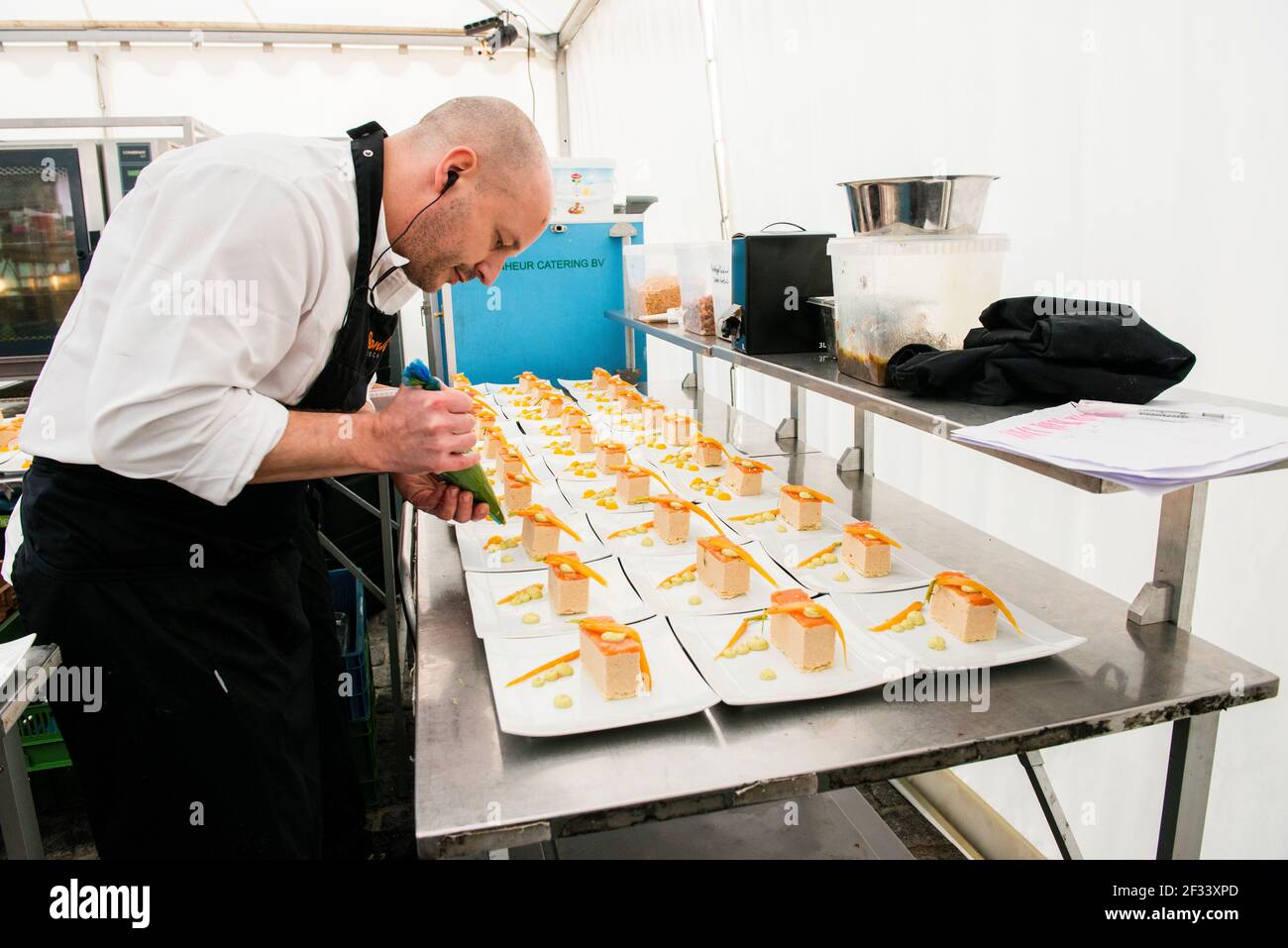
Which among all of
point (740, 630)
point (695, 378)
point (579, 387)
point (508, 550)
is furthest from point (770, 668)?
point (695, 378)

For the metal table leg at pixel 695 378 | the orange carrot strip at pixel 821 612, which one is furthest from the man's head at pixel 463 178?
the metal table leg at pixel 695 378

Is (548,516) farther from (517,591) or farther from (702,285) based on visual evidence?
(702,285)

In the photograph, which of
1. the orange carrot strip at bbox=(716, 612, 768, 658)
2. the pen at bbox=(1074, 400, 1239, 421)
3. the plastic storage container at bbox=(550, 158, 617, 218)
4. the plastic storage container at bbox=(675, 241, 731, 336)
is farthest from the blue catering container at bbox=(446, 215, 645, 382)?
the pen at bbox=(1074, 400, 1239, 421)

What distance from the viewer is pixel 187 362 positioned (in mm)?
1194

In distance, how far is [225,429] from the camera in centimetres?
124

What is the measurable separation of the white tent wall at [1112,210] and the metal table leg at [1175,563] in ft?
1.03

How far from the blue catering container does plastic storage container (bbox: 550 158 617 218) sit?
0.08m

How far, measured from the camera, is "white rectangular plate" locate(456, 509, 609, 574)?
5.90 ft

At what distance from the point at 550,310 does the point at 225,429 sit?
295 centimetres

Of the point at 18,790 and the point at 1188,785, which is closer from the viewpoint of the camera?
Answer: the point at 1188,785

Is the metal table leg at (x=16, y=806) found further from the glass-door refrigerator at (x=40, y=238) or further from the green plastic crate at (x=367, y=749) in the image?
the glass-door refrigerator at (x=40, y=238)

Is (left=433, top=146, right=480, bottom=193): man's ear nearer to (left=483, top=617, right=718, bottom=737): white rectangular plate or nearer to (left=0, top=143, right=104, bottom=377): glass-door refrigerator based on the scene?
(left=483, top=617, right=718, bottom=737): white rectangular plate

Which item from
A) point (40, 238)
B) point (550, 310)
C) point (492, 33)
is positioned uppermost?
point (492, 33)

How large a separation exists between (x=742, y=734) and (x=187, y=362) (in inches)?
37.5
